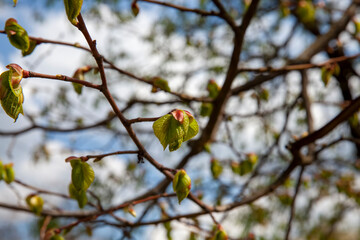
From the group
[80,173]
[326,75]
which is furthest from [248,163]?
[80,173]

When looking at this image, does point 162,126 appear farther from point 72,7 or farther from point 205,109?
point 205,109

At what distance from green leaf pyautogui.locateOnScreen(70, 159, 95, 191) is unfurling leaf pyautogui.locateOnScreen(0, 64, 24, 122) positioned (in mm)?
209

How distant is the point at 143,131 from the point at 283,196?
4.13 ft

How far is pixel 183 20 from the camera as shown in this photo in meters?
3.63

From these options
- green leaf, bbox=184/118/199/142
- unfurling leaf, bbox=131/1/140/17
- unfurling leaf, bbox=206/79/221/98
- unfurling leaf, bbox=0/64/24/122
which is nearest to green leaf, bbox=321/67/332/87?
unfurling leaf, bbox=206/79/221/98

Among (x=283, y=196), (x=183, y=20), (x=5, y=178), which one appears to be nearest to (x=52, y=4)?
(x=183, y=20)

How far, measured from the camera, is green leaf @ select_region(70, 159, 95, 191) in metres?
0.78

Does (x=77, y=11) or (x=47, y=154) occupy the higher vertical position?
(x=47, y=154)

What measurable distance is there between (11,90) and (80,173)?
0.88 ft

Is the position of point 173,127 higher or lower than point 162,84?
lower

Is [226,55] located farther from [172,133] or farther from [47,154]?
[172,133]

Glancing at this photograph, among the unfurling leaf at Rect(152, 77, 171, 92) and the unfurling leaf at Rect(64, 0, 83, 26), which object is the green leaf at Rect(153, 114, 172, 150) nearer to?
the unfurling leaf at Rect(64, 0, 83, 26)

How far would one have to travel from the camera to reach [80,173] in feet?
2.60

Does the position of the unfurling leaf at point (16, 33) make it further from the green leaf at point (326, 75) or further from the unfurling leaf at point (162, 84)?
the green leaf at point (326, 75)
